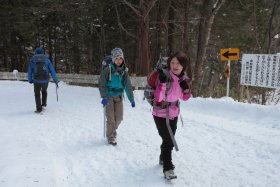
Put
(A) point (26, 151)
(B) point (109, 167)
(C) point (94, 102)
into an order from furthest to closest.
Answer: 1. (C) point (94, 102)
2. (A) point (26, 151)
3. (B) point (109, 167)

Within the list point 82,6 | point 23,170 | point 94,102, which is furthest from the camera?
point 82,6

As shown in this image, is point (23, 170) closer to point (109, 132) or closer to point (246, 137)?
point (109, 132)

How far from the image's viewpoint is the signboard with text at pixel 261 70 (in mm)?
9891

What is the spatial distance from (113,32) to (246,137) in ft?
62.3

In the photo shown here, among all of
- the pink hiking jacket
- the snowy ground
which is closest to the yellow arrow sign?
the snowy ground

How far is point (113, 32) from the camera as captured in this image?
24891mm

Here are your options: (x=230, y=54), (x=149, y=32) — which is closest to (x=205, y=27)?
(x=230, y=54)

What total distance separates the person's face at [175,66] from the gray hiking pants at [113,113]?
7.24ft

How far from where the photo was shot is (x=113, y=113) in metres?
6.78

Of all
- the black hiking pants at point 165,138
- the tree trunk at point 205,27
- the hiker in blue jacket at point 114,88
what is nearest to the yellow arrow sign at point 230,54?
the tree trunk at point 205,27

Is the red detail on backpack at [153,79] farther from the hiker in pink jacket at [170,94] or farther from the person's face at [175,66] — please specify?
the person's face at [175,66]

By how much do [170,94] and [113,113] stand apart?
2183 mm

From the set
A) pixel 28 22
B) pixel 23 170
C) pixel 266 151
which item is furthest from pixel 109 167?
pixel 28 22

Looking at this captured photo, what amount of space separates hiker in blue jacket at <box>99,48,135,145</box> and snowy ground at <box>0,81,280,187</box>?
487 millimetres
